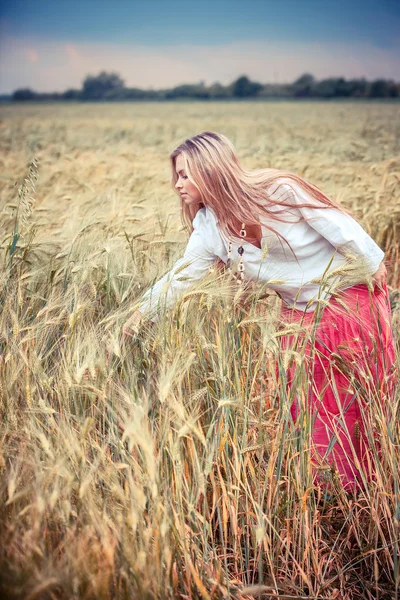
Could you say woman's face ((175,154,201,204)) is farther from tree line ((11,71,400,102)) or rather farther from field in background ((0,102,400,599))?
tree line ((11,71,400,102))

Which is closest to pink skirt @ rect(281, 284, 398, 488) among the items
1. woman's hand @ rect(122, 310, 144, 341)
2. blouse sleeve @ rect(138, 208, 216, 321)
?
blouse sleeve @ rect(138, 208, 216, 321)

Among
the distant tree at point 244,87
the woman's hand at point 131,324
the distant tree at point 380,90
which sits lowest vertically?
the woman's hand at point 131,324

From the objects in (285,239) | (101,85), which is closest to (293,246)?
(285,239)

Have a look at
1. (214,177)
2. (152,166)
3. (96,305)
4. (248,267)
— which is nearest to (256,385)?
(248,267)

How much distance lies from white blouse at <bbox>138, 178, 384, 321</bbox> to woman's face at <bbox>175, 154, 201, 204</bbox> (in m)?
0.06

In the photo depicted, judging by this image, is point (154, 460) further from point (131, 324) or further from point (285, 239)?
point (285, 239)

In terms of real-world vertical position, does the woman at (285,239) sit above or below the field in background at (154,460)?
above

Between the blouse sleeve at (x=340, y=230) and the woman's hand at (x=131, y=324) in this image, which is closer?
the woman's hand at (x=131, y=324)

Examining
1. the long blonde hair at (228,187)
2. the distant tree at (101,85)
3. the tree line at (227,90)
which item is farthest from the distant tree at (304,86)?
the long blonde hair at (228,187)

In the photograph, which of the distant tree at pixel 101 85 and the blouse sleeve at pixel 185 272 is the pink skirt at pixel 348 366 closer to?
the blouse sleeve at pixel 185 272

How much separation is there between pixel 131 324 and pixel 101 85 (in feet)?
299

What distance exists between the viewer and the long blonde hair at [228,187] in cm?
192

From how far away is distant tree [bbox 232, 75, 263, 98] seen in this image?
77.9 m

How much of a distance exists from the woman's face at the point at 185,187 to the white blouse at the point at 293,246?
0.06 meters
